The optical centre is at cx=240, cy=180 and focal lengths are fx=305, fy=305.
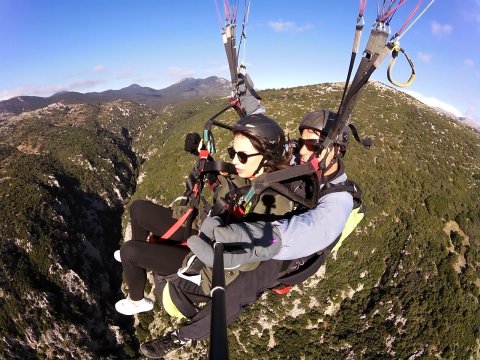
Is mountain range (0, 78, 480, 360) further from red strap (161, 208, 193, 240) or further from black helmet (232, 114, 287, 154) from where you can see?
black helmet (232, 114, 287, 154)

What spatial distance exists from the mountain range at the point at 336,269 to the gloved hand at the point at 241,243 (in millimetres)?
51647

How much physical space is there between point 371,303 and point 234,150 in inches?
2130

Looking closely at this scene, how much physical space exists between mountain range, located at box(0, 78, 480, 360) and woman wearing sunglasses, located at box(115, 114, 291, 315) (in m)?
49.7

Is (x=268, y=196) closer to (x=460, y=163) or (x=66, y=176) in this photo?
(x=460, y=163)

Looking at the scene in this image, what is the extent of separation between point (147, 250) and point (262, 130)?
2.42 meters

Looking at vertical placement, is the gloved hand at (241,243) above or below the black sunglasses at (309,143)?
A: below

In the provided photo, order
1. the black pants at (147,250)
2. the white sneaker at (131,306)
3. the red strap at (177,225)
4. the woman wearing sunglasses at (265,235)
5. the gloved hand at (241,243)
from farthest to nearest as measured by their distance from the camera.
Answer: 1. the white sneaker at (131,306)
2. the red strap at (177,225)
3. the black pants at (147,250)
4. the woman wearing sunglasses at (265,235)
5. the gloved hand at (241,243)

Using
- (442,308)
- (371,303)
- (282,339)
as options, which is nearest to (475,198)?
(442,308)

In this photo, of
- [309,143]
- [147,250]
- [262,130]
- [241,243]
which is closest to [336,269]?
[309,143]

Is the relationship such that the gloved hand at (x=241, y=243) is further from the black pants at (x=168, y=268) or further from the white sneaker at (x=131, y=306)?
the white sneaker at (x=131, y=306)

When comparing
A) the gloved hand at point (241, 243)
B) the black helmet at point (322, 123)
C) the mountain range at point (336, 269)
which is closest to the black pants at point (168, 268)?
the gloved hand at point (241, 243)

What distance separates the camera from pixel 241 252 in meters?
2.94

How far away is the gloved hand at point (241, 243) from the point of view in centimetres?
286

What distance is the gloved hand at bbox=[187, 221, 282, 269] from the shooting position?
2.86 meters
